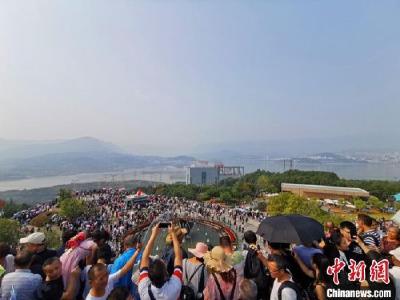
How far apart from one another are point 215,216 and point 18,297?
92.2 feet

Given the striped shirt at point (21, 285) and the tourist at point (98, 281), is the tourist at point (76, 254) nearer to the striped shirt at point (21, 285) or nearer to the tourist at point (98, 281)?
the striped shirt at point (21, 285)

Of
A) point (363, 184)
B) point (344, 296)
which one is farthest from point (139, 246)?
point (363, 184)

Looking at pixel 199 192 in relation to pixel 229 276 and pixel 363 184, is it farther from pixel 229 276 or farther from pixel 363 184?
pixel 229 276

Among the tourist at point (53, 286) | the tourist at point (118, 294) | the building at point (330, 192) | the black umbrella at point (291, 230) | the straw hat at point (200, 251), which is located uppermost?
the black umbrella at point (291, 230)

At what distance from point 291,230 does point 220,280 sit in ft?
4.17

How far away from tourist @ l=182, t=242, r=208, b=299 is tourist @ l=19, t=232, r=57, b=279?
160cm

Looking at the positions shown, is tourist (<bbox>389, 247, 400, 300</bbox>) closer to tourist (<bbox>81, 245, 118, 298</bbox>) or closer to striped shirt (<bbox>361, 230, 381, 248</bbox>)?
striped shirt (<bbox>361, 230, 381, 248</bbox>)

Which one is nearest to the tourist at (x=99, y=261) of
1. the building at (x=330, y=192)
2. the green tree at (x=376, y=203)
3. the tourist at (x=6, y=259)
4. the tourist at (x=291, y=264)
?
the tourist at (x=6, y=259)

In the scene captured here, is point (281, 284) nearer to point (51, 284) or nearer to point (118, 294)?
point (118, 294)

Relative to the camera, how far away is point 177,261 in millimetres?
2879

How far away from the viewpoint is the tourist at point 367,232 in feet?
13.4

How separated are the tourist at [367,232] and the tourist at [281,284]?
207cm

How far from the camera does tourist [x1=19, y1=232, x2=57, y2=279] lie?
3.26 meters

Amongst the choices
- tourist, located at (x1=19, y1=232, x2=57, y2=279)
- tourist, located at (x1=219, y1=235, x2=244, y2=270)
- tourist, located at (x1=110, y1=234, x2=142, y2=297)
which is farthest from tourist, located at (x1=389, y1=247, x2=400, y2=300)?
tourist, located at (x1=19, y1=232, x2=57, y2=279)
